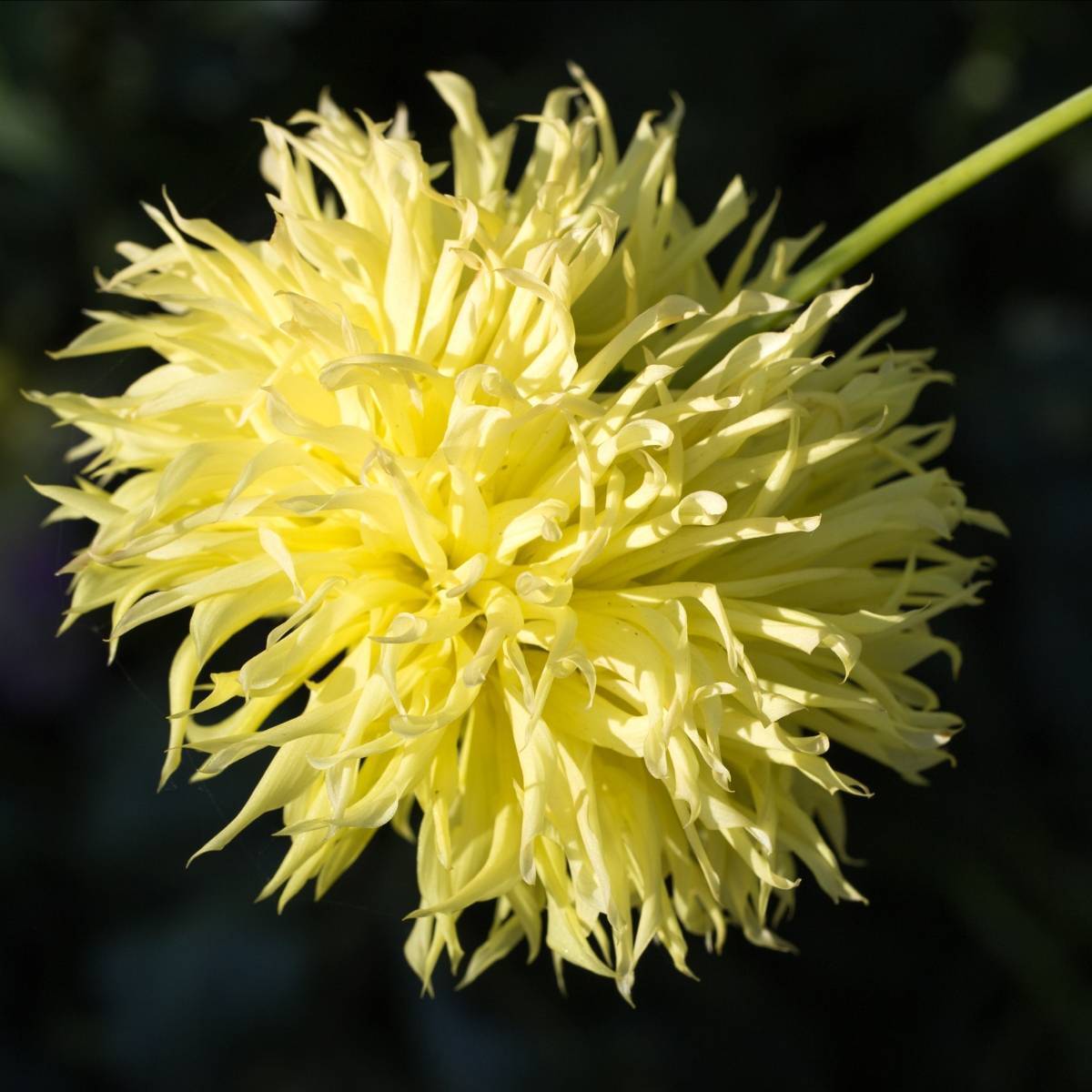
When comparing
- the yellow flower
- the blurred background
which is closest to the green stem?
the yellow flower

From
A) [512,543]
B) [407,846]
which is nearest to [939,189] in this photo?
→ [512,543]

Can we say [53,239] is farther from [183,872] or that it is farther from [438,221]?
[438,221]

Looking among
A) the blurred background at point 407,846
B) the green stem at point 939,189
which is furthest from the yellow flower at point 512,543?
the blurred background at point 407,846

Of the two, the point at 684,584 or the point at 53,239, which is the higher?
the point at 53,239

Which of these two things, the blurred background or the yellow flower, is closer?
the yellow flower

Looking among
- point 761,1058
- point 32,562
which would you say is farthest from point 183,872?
point 761,1058

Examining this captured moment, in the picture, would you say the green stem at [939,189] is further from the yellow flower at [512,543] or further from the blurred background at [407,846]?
the blurred background at [407,846]

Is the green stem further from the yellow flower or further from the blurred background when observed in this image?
the blurred background
